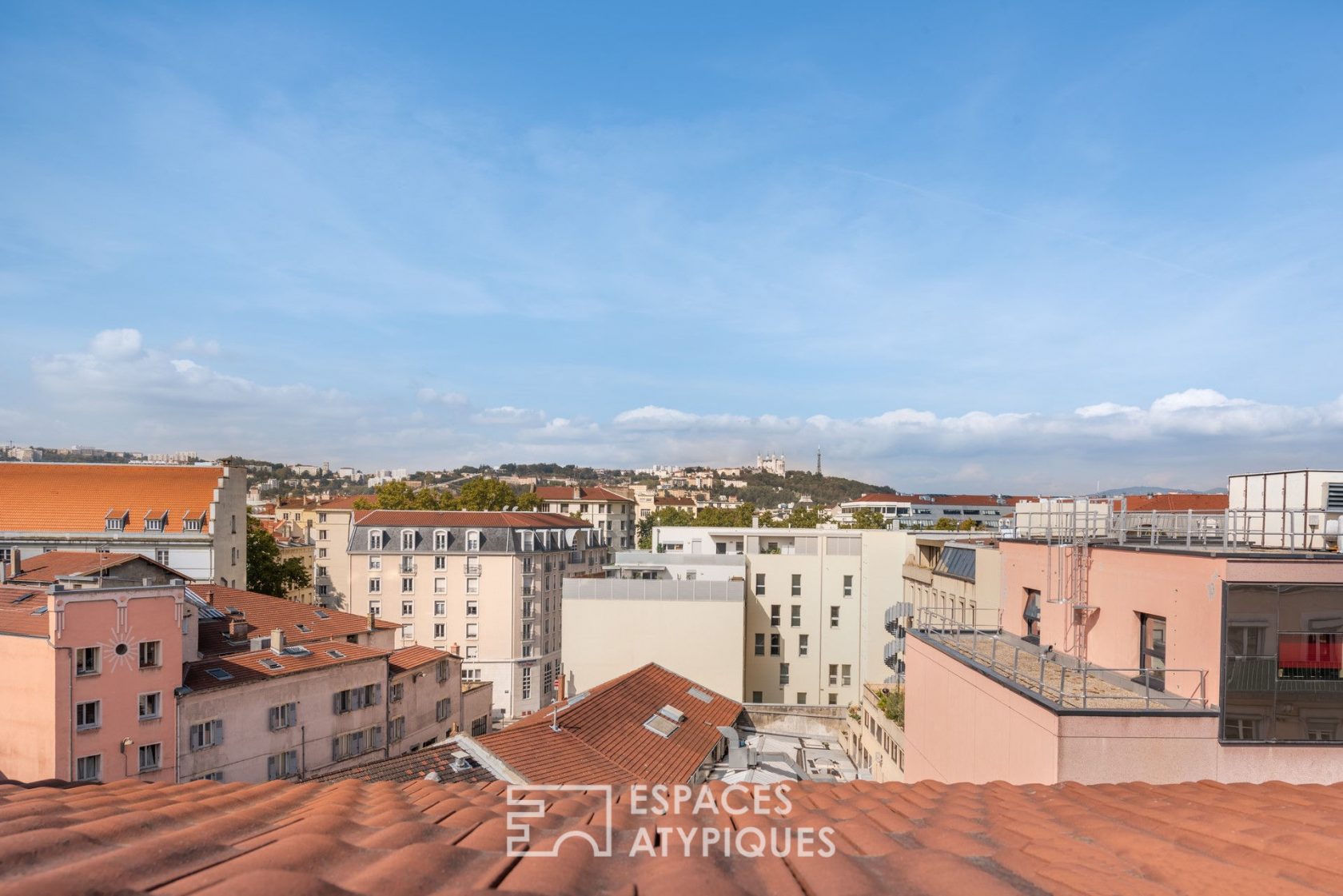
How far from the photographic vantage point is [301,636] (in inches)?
1115

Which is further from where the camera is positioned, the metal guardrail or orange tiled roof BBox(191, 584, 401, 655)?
orange tiled roof BBox(191, 584, 401, 655)

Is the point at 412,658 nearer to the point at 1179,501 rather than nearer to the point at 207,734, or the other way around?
the point at 207,734

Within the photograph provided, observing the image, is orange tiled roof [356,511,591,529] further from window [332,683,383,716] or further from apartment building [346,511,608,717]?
window [332,683,383,716]

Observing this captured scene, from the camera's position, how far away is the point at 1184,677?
30.4ft

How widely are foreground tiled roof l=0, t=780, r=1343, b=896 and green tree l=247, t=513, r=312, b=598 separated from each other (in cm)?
5737

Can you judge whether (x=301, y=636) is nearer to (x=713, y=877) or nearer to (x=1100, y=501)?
(x=1100, y=501)

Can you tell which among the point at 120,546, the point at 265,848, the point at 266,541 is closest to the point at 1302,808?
the point at 265,848

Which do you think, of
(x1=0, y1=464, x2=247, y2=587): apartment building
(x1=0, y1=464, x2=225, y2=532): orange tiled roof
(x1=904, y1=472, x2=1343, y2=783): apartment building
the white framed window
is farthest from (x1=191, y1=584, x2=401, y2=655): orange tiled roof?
(x1=904, y1=472, x2=1343, y2=783): apartment building

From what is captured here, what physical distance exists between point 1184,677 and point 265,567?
61682mm

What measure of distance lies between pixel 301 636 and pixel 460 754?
52.8 feet

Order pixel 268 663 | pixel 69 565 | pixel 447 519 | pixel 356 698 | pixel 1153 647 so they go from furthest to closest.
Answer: pixel 447 519 < pixel 69 565 < pixel 356 698 < pixel 268 663 < pixel 1153 647

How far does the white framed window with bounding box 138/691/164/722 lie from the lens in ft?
65.3

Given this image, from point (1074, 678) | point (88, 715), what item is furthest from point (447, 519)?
point (1074, 678)

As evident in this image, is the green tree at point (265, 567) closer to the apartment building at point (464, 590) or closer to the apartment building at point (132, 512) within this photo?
the apartment building at point (464, 590)
